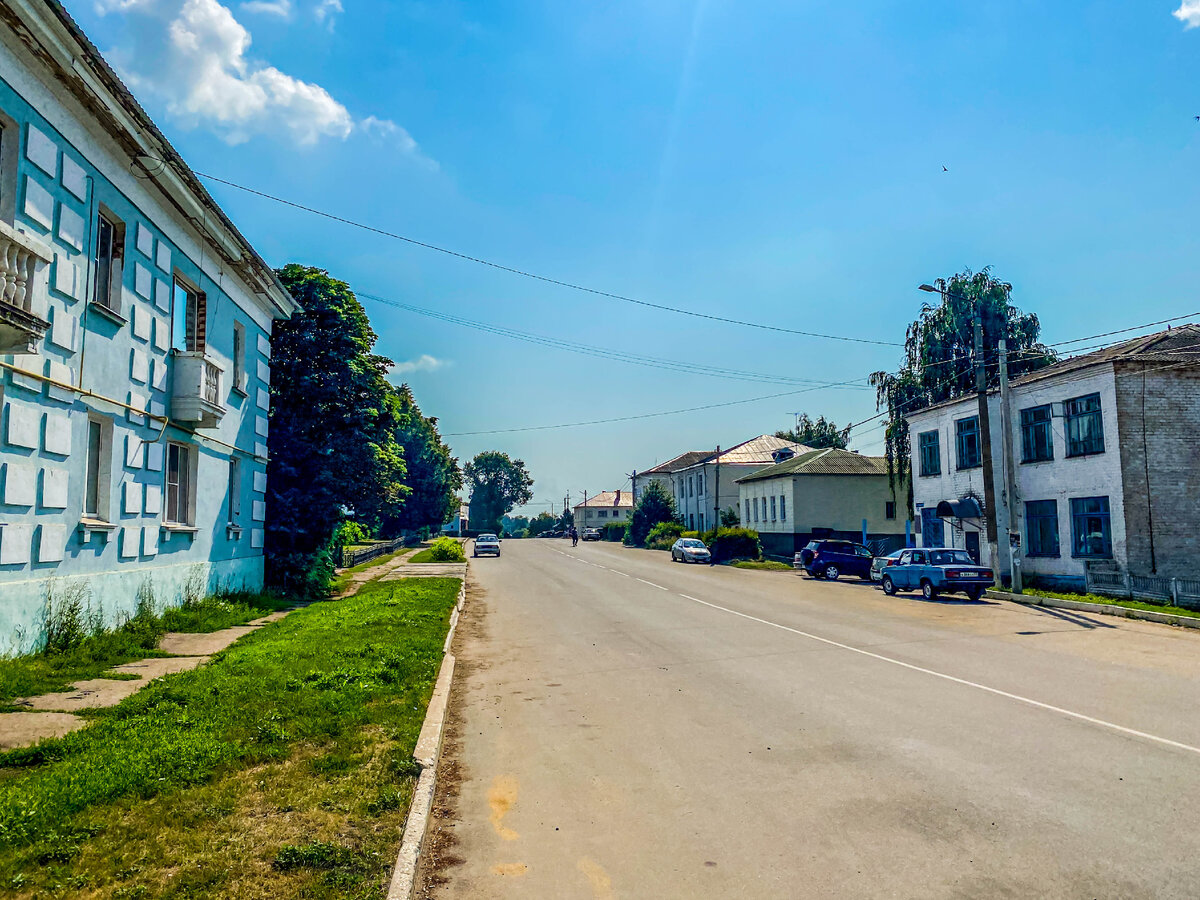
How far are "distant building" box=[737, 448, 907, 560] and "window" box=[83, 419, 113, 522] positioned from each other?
43.1 metres

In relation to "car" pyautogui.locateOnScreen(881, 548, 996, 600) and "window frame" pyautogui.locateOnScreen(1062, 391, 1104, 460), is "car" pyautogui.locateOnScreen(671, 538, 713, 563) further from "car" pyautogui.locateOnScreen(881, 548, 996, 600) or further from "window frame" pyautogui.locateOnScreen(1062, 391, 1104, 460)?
Answer: "window frame" pyautogui.locateOnScreen(1062, 391, 1104, 460)

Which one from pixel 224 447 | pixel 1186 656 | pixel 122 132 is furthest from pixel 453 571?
pixel 1186 656

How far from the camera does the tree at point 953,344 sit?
1626 inches

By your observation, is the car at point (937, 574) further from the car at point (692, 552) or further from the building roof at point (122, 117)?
the building roof at point (122, 117)

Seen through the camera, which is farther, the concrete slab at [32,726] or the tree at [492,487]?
the tree at [492,487]

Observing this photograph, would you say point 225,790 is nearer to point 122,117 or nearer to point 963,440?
Result: point 122,117

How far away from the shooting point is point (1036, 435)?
27594 millimetres

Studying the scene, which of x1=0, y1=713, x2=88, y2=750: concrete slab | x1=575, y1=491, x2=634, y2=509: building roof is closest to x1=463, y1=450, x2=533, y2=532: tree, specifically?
x1=575, y1=491, x2=634, y2=509: building roof

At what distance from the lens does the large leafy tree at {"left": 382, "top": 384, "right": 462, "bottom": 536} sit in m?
67.4

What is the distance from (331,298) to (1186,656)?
72.1 ft

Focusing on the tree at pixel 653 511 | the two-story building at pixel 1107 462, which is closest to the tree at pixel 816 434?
the tree at pixel 653 511

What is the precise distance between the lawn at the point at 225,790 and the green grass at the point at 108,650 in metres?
1.13

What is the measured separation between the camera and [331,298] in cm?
Answer: 2388

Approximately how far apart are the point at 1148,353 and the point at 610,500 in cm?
12306
